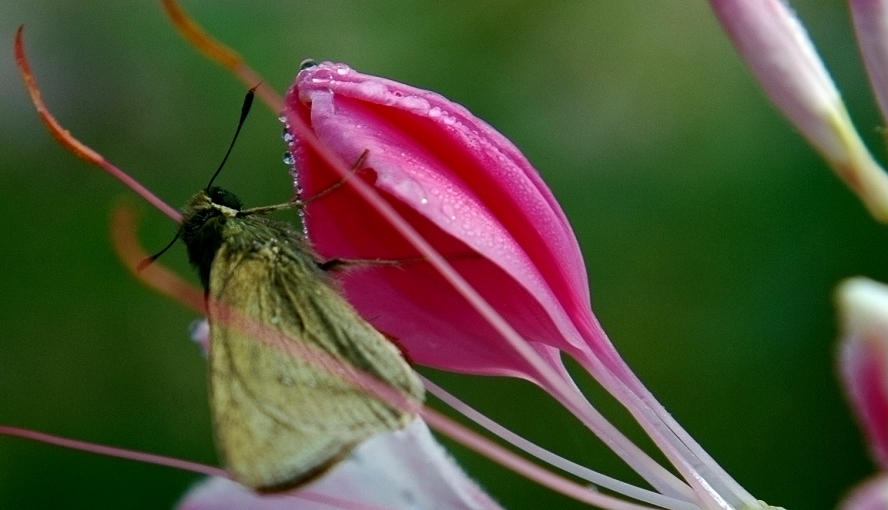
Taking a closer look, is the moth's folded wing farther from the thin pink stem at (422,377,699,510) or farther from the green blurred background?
the green blurred background

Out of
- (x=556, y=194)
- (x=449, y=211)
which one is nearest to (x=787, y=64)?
(x=449, y=211)

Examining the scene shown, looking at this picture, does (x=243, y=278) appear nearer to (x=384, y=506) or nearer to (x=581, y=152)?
(x=384, y=506)

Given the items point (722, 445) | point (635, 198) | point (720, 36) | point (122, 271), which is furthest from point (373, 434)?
point (720, 36)

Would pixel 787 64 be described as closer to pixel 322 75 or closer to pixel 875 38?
pixel 875 38

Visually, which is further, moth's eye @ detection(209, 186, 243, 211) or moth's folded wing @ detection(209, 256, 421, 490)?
moth's eye @ detection(209, 186, 243, 211)

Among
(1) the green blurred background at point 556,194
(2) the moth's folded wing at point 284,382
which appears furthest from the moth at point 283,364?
(1) the green blurred background at point 556,194

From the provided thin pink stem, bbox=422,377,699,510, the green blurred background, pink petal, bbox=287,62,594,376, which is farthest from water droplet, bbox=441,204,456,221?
the green blurred background
